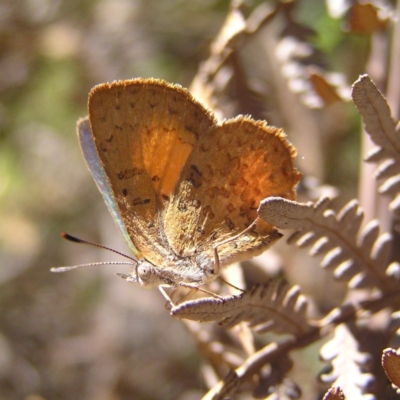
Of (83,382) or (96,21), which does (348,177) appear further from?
(96,21)

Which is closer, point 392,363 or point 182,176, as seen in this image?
A: point 392,363

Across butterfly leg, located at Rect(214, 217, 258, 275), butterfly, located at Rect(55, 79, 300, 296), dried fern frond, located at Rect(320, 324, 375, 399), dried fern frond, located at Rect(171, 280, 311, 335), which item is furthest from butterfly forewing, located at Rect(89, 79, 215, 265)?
dried fern frond, located at Rect(320, 324, 375, 399)

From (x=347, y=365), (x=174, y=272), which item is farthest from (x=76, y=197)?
(x=347, y=365)

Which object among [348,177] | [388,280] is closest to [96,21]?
[348,177]

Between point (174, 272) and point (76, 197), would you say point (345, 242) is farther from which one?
point (76, 197)

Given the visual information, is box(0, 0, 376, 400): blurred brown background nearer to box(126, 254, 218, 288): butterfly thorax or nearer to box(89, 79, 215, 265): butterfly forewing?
box(126, 254, 218, 288): butterfly thorax

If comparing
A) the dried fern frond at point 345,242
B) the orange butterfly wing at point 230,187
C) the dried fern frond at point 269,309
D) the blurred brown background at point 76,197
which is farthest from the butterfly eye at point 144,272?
the blurred brown background at point 76,197

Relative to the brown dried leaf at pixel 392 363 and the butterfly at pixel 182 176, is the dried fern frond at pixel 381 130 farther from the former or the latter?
the brown dried leaf at pixel 392 363
